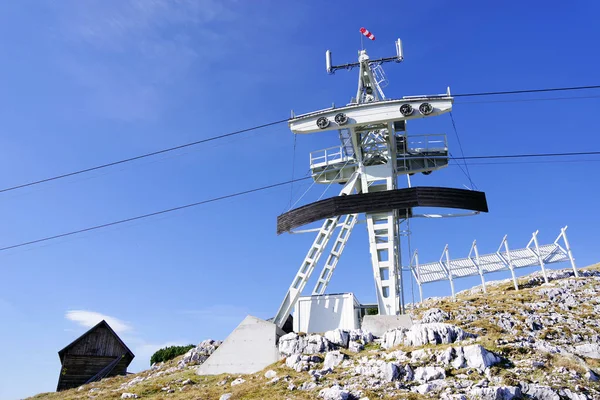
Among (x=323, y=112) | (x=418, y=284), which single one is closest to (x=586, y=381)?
(x=323, y=112)

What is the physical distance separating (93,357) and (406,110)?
3973 centimetres

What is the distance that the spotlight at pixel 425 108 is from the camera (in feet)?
98.7

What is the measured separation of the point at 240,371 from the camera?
25609 mm

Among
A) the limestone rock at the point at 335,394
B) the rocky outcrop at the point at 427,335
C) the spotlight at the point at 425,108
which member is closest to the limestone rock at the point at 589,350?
the rocky outcrop at the point at 427,335

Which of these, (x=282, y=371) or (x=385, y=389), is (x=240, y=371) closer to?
(x=282, y=371)

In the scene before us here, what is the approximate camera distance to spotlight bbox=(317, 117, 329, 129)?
31.6 metres

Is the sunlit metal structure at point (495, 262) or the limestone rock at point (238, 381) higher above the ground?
the sunlit metal structure at point (495, 262)

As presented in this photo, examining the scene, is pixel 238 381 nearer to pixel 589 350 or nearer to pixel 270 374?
pixel 270 374

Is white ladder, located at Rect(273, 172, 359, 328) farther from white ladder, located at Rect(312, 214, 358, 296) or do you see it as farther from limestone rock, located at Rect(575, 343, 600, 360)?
limestone rock, located at Rect(575, 343, 600, 360)

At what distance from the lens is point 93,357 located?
43.8 meters

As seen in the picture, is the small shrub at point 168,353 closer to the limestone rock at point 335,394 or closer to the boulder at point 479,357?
the limestone rock at point 335,394

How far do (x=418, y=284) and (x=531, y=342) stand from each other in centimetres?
2497

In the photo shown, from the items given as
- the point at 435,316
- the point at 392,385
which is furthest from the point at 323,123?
the point at 392,385

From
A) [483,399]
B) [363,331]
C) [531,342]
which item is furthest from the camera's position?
[363,331]
